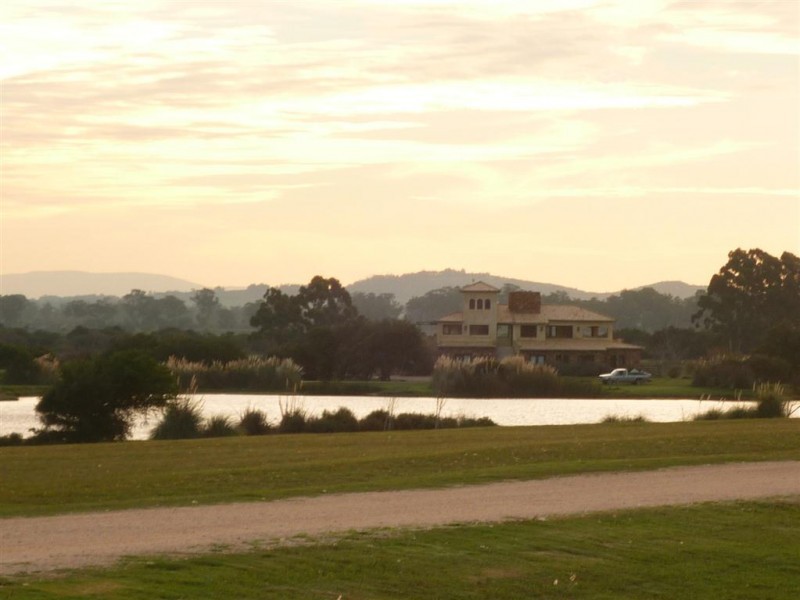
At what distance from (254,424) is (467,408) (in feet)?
50.1

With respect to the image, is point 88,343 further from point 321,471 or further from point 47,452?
point 321,471

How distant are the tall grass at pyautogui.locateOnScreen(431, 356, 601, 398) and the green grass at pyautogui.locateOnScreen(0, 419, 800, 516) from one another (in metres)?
25.0

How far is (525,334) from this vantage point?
86.7m

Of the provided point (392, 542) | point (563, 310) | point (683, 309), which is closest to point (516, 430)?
point (392, 542)

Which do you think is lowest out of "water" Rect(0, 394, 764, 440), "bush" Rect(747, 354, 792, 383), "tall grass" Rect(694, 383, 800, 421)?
"water" Rect(0, 394, 764, 440)

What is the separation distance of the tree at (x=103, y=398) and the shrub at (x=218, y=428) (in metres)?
2.51

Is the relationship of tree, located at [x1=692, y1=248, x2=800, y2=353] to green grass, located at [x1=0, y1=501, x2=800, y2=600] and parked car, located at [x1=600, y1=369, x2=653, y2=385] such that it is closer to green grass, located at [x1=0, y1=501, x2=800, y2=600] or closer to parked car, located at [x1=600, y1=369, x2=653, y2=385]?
parked car, located at [x1=600, y1=369, x2=653, y2=385]

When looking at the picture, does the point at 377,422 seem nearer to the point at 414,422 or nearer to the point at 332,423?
the point at 414,422

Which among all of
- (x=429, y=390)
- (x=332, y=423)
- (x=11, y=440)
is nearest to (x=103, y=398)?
(x=11, y=440)

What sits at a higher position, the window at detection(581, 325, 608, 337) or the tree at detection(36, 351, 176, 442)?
the window at detection(581, 325, 608, 337)

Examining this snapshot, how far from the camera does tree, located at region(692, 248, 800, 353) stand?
9675cm

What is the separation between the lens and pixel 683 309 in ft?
593

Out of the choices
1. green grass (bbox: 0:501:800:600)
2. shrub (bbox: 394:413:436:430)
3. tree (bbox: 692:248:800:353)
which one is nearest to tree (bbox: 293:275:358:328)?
tree (bbox: 692:248:800:353)

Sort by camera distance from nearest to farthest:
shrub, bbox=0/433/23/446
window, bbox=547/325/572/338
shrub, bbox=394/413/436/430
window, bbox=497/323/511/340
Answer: shrub, bbox=0/433/23/446, shrub, bbox=394/413/436/430, window, bbox=497/323/511/340, window, bbox=547/325/572/338
